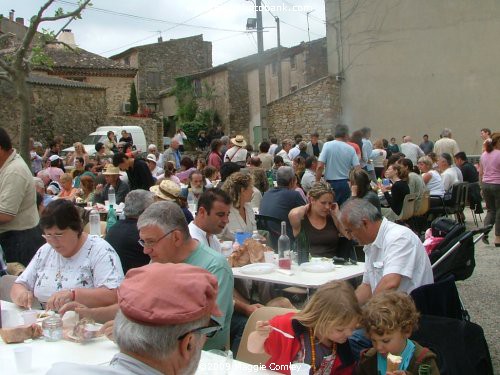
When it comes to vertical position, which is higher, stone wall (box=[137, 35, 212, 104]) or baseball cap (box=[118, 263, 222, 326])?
stone wall (box=[137, 35, 212, 104])

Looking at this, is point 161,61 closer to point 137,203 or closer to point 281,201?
point 281,201

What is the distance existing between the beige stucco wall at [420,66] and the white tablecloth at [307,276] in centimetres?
1761

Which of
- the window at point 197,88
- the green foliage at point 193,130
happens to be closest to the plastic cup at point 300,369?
the green foliage at point 193,130

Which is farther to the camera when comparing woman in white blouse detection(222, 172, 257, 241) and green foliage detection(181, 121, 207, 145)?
green foliage detection(181, 121, 207, 145)

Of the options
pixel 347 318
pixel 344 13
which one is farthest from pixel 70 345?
pixel 344 13

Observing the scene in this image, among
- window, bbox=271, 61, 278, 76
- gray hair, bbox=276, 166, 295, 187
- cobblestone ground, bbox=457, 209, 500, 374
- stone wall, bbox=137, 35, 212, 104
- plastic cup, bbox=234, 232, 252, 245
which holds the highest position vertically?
stone wall, bbox=137, 35, 212, 104

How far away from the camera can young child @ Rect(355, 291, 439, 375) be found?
3.13 m

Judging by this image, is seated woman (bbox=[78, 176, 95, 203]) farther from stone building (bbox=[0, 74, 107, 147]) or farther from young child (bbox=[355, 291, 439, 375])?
stone building (bbox=[0, 74, 107, 147])

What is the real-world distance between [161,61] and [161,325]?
46764 millimetres

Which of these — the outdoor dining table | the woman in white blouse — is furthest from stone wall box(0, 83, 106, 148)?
the outdoor dining table

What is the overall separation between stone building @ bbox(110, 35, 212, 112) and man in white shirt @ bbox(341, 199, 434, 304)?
4212 centimetres

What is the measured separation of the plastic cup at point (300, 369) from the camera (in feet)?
9.08

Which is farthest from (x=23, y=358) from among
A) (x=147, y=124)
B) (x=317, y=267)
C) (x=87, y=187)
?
(x=147, y=124)

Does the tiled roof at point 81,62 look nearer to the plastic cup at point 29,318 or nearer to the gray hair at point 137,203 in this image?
the gray hair at point 137,203
